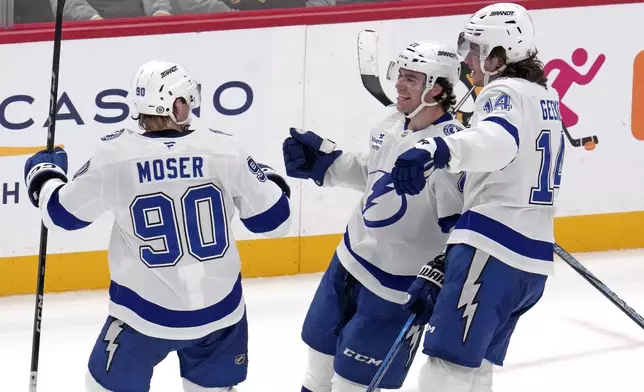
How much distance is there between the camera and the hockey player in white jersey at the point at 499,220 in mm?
3508

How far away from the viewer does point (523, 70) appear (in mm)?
3602

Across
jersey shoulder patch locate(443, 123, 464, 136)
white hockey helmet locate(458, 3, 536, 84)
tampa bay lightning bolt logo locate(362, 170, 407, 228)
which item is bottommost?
tampa bay lightning bolt logo locate(362, 170, 407, 228)

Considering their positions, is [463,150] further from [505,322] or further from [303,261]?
[303,261]

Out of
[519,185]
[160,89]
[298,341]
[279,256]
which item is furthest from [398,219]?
[279,256]

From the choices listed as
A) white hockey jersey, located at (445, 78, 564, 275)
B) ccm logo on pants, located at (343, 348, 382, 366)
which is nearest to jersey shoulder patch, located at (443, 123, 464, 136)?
white hockey jersey, located at (445, 78, 564, 275)

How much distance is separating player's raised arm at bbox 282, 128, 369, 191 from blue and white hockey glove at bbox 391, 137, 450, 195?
2.08 feet

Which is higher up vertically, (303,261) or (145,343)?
(145,343)

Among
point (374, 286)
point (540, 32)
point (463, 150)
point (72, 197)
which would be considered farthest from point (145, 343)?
point (540, 32)

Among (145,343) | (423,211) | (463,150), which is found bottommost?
(145,343)

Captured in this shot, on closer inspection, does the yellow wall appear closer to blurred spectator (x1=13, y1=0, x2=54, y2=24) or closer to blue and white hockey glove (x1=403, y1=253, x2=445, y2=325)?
blurred spectator (x1=13, y1=0, x2=54, y2=24)

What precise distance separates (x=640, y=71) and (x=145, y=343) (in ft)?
11.8

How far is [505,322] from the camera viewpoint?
363 cm

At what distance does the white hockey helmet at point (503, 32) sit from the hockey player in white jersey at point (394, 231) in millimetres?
142

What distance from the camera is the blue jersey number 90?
128 inches
